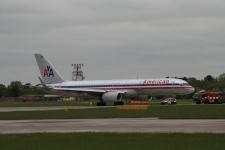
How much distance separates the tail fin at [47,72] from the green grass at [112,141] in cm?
7227

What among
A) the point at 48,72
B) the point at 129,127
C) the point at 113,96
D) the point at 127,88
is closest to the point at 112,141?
the point at 129,127

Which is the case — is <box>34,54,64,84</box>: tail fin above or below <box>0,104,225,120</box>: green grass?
above

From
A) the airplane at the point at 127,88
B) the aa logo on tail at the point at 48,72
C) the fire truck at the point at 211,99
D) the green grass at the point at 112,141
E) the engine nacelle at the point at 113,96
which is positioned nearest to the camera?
the green grass at the point at 112,141

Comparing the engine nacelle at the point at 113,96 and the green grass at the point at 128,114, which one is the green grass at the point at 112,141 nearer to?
the green grass at the point at 128,114

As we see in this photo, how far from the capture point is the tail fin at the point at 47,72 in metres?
97.6

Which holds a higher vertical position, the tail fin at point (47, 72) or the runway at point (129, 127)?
the tail fin at point (47, 72)

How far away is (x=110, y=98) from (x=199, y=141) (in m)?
63.6

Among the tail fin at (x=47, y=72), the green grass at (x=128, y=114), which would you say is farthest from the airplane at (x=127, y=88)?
the green grass at (x=128, y=114)

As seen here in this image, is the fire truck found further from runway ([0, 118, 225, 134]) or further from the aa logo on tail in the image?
runway ([0, 118, 225, 134])

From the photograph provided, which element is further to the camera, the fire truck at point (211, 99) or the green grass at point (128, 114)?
the fire truck at point (211, 99)

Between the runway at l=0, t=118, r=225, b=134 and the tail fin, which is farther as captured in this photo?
the tail fin

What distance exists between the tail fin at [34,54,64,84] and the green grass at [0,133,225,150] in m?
72.3

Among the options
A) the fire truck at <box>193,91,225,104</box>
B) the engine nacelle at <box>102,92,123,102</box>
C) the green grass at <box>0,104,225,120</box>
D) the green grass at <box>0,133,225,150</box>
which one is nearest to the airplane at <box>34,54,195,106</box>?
the engine nacelle at <box>102,92,123,102</box>

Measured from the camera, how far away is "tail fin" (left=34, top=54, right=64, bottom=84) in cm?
9756
